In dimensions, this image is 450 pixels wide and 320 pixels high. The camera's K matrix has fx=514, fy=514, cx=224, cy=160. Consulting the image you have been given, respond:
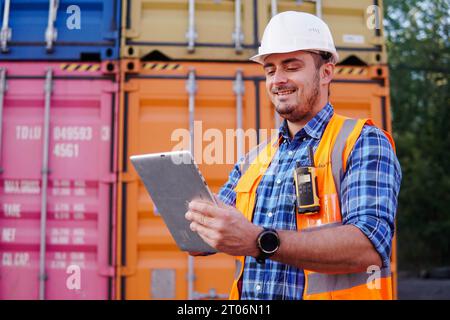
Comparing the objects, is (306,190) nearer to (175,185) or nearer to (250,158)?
(175,185)

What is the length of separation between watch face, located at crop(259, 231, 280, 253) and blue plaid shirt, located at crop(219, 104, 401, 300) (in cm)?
24

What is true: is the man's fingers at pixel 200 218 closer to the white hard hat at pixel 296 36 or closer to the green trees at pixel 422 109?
the white hard hat at pixel 296 36

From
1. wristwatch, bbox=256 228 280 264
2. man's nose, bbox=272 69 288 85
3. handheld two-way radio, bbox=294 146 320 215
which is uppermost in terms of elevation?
man's nose, bbox=272 69 288 85

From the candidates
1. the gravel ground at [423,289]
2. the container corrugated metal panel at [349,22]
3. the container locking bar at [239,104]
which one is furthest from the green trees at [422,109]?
the container locking bar at [239,104]

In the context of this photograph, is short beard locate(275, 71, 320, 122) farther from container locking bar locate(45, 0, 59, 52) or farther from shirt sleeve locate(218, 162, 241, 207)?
container locking bar locate(45, 0, 59, 52)

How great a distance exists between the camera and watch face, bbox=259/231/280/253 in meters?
1.45

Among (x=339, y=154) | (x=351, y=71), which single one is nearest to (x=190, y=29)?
(x=351, y=71)

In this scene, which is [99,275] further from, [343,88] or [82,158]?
[343,88]

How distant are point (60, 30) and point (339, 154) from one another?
308 centimetres

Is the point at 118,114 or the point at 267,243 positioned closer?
the point at 267,243

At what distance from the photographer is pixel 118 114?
3.92 m

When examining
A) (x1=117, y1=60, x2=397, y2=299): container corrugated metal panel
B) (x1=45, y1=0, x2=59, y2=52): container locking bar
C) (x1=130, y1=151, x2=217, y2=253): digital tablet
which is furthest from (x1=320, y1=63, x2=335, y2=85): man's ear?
(x1=45, y1=0, x2=59, y2=52): container locking bar

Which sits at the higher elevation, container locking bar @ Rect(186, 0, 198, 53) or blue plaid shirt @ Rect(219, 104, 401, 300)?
container locking bar @ Rect(186, 0, 198, 53)

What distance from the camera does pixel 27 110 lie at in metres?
3.99
